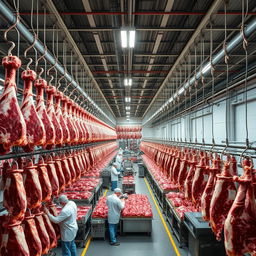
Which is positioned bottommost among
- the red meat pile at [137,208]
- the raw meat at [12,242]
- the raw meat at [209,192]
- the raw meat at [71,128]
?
the red meat pile at [137,208]

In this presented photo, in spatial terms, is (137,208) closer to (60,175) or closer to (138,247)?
(138,247)

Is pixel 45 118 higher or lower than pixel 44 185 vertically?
higher

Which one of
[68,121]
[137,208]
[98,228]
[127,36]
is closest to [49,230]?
[68,121]

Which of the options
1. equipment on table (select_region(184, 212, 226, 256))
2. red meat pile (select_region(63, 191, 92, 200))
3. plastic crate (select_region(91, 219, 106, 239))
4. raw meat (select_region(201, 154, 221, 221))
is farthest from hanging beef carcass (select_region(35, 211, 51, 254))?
red meat pile (select_region(63, 191, 92, 200))

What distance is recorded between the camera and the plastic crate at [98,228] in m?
8.39

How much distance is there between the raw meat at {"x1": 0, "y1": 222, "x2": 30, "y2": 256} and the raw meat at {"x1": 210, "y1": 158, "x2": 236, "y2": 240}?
195 centimetres

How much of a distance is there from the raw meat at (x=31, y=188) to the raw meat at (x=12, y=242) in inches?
16.0

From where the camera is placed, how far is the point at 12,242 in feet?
7.80

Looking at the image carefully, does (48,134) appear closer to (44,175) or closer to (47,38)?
(44,175)

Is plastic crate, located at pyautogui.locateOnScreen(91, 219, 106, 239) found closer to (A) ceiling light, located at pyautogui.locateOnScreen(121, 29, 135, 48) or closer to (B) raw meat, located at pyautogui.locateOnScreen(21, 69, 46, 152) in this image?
(A) ceiling light, located at pyautogui.locateOnScreen(121, 29, 135, 48)

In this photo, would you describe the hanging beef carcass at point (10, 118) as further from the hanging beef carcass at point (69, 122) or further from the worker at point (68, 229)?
the worker at point (68, 229)

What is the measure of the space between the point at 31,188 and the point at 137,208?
22.8 feet

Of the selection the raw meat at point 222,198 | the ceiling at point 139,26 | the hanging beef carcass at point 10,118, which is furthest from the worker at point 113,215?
the hanging beef carcass at point 10,118

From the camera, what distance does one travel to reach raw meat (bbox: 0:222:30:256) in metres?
2.38
